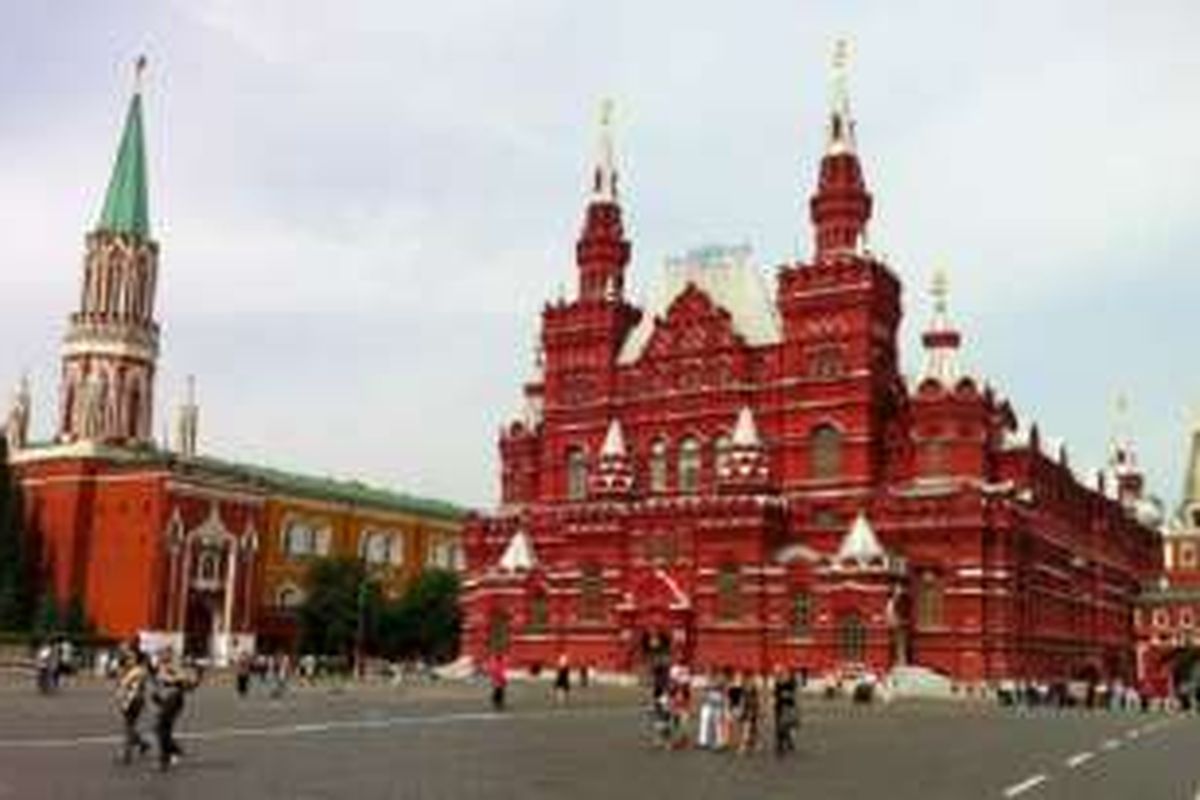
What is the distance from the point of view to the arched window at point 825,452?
84250 mm

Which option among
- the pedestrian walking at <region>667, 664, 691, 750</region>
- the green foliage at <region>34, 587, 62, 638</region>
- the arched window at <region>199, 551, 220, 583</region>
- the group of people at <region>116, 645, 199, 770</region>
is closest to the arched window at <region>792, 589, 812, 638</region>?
the arched window at <region>199, 551, 220, 583</region>

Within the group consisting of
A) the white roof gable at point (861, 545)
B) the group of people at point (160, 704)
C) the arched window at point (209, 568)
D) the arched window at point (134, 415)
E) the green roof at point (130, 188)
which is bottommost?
the group of people at point (160, 704)

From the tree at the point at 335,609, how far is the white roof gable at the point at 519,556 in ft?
56.0

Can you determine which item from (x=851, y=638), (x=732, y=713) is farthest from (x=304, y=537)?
(x=732, y=713)

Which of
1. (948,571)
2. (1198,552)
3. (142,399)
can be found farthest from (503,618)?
(1198,552)

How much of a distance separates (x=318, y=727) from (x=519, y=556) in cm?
5367

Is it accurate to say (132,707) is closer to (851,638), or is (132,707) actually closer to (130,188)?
(851,638)

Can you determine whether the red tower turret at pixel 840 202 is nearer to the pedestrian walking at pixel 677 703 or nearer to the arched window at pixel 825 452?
the arched window at pixel 825 452

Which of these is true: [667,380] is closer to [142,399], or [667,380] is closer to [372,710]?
[142,399]

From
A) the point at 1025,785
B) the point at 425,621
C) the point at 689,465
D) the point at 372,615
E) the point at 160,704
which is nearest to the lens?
the point at 160,704

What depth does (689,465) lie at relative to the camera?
89.0m

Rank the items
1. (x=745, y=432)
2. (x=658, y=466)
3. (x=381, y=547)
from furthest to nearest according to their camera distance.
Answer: (x=381, y=547), (x=658, y=466), (x=745, y=432)

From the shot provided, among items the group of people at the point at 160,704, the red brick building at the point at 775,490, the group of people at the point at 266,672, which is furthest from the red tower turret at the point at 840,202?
the group of people at the point at 160,704

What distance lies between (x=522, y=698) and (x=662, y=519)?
24743 mm
